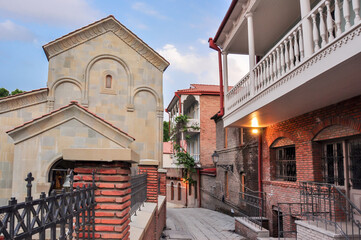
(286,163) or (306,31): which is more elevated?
(306,31)

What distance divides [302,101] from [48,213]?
688cm

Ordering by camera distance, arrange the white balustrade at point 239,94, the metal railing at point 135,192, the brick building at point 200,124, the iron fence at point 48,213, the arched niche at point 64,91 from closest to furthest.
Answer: the iron fence at point 48,213 < the metal railing at point 135,192 < the white balustrade at point 239,94 < the arched niche at point 64,91 < the brick building at point 200,124

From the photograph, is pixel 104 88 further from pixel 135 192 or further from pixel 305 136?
pixel 135 192

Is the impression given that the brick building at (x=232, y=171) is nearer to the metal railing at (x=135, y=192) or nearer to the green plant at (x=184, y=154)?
the green plant at (x=184, y=154)

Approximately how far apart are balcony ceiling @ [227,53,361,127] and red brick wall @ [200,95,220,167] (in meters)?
16.1

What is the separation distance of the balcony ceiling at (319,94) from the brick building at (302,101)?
0.02 metres

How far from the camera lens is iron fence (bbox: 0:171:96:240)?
6.21ft

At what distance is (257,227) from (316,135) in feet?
13.1

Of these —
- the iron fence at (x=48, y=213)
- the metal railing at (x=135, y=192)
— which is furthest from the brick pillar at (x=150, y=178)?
the iron fence at (x=48, y=213)

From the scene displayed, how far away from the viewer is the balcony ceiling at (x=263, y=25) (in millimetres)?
9320

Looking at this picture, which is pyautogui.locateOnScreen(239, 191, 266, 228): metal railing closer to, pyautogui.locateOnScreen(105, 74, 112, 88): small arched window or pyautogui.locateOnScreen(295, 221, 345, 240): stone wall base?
pyautogui.locateOnScreen(295, 221, 345, 240): stone wall base

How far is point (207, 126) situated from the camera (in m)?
26.6

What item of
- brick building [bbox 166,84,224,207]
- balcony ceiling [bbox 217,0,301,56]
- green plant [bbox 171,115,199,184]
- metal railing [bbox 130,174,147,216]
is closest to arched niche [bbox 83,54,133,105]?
balcony ceiling [bbox 217,0,301,56]

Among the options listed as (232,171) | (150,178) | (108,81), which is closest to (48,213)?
(150,178)
